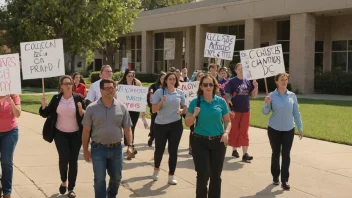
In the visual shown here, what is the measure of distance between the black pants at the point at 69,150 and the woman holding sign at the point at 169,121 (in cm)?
147

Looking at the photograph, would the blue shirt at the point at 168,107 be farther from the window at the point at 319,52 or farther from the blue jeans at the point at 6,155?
the window at the point at 319,52

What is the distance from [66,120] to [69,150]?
1.45 feet

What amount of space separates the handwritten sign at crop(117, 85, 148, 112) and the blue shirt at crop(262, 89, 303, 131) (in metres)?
3.08

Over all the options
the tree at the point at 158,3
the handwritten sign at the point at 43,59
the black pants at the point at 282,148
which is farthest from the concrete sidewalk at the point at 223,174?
the tree at the point at 158,3

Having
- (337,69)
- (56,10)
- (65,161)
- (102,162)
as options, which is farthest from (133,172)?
(337,69)

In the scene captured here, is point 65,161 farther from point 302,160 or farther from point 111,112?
point 302,160

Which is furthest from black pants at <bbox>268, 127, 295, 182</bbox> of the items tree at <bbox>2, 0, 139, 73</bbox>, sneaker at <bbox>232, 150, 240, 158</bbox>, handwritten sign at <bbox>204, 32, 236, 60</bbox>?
tree at <bbox>2, 0, 139, 73</bbox>

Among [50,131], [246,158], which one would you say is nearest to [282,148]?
[246,158]

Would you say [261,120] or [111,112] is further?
[261,120]

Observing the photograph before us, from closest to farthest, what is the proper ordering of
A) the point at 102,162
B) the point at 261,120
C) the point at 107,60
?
the point at 102,162 → the point at 261,120 → the point at 107,60

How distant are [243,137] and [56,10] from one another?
77.6 feet

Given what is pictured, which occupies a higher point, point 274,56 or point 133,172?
point 274,56

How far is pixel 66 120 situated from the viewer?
283 inches

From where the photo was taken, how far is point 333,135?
533 inches
